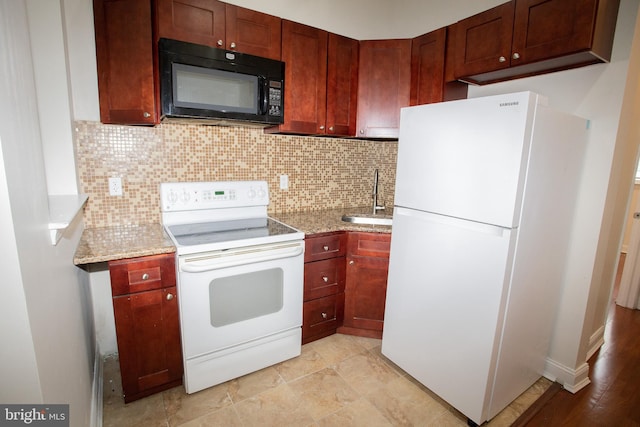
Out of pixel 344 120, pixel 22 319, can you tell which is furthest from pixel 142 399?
pixel 344 120

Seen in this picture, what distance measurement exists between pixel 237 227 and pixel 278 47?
119cm

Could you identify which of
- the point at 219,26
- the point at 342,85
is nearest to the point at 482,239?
the point at 342,85

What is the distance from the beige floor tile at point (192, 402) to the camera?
168 centimetres

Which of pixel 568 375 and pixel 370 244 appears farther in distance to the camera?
pixel 370 244

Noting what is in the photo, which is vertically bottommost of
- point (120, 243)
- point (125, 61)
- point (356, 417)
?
point (356, 417)

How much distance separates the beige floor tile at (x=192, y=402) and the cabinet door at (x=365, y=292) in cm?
100

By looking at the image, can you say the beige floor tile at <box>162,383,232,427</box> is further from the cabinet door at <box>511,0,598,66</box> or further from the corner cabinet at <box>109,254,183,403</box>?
the cabinet door at <box>511,0,598,66</box>

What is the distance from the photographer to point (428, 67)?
2271 mm

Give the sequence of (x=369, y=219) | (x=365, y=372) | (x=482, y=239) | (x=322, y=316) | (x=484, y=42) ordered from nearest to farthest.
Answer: (x=482, y=239), (x=484, y=42), (x=365, y=372), (x=322, y=316), (x=369, y=219)

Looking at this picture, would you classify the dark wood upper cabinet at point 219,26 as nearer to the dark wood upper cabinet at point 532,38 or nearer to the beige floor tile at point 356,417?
the dark wood upper cabinet at point 532,38

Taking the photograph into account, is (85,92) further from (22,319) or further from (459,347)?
(459,347)

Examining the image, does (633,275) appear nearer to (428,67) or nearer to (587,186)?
(587,186)

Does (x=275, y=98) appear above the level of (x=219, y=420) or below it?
above

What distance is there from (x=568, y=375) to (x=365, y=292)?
1.30 m
